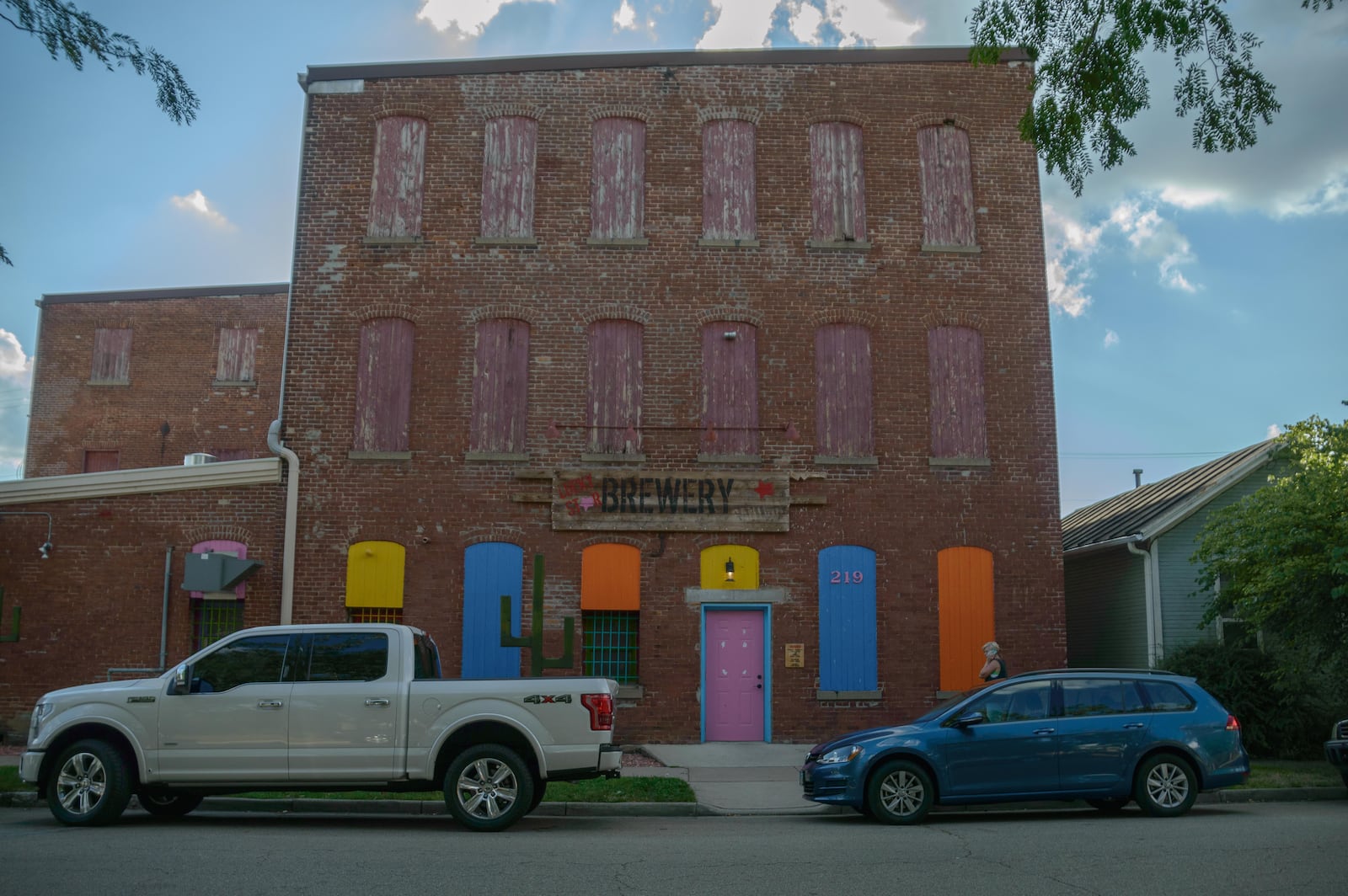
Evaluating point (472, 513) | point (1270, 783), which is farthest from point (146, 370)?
point (1270, 783)

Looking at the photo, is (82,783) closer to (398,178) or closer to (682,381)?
(682,381)

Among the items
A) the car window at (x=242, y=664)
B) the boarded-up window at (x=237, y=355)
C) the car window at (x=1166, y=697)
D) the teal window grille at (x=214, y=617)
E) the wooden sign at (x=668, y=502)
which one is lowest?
the car window at (x=1166, y=697)

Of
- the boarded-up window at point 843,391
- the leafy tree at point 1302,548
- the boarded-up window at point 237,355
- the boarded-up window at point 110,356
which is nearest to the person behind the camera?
the leafy tree at point 1302,548

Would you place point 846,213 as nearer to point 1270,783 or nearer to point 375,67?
point 375,67

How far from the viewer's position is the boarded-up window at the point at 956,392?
18.6m

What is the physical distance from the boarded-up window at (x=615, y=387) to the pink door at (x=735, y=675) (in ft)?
10.4

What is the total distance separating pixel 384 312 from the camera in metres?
18.8

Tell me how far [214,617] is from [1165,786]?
14.1 metres

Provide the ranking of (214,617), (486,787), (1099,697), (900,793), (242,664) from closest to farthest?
(486,787), (242,664), (900,793), (1099,697), (214,617)

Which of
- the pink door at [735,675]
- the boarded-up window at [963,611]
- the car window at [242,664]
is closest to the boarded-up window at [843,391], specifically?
the boarded-up window at [963,611]

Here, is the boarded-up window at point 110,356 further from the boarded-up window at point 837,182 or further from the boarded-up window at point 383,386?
the boarded-up window at point 837,182

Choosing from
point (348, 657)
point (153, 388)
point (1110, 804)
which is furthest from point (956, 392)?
point (153, 388)

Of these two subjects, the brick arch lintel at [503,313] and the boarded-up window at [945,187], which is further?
the boarded-up window at [945,187]

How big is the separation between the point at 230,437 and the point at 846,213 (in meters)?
16.0
